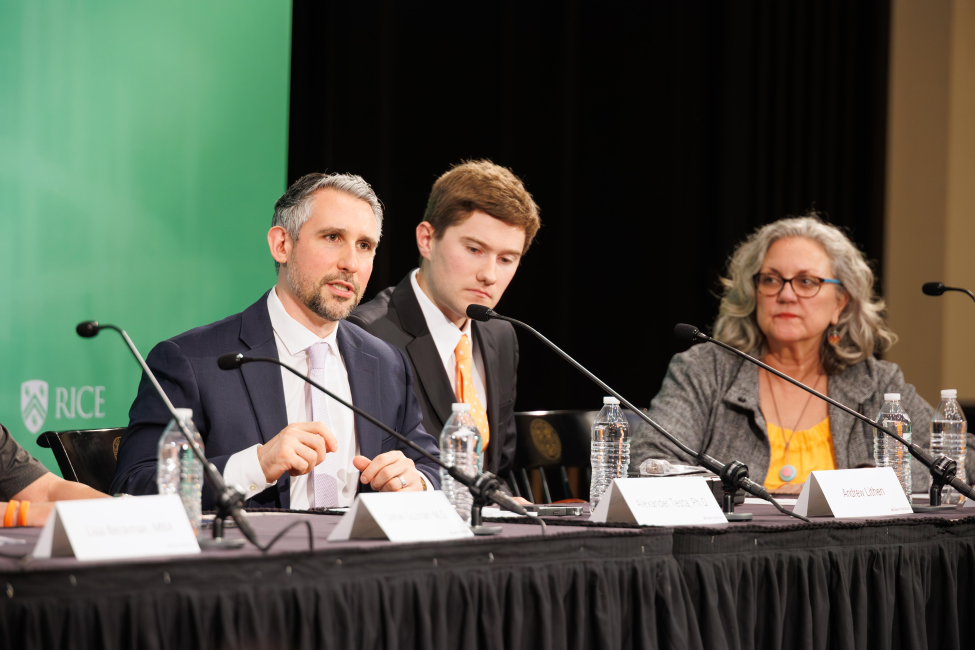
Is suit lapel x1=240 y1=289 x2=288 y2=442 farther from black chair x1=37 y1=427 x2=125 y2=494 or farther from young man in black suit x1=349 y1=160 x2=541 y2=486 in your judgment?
young man in black suit x1=349 y1=160 x2=541 y2=486

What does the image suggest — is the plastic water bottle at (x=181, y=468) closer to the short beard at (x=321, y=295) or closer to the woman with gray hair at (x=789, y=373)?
the short beard at (x=321, y=295)

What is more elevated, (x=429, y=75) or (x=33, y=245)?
(x=429, y=75)

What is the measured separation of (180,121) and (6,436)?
141cm

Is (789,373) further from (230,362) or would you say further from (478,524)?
(230,362)

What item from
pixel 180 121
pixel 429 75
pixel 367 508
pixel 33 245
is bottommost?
pixel 367 508

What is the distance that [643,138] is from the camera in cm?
466

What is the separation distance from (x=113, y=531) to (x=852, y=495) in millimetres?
1365

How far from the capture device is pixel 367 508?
142cm

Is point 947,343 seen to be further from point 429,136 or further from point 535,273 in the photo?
point 429,136

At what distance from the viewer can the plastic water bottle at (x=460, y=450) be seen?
1.84m

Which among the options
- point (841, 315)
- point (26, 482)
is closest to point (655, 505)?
point (26, 482)

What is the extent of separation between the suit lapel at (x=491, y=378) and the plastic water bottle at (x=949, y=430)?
1.20 metres

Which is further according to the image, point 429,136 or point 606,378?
point 606,378

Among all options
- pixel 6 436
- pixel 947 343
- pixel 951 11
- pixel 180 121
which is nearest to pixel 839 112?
pixel 951 11
